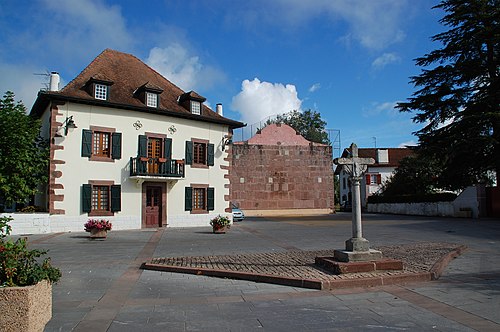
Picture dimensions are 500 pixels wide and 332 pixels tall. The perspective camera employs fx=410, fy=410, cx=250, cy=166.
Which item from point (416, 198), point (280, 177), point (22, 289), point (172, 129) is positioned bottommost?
point (22, 289)

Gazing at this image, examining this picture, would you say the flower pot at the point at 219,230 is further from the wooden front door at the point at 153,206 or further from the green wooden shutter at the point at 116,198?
the green wooden shutter at the point at 116,198

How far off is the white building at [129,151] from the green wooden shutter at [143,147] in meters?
0.05

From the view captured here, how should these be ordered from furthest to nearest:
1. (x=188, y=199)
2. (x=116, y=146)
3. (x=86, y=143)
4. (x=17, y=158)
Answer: (x=188, y=199) < (x=116, y=146) < (x=86, y=143) < (x=17, y=158)

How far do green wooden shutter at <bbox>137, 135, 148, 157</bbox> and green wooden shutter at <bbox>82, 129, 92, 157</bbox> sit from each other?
2.56 meters

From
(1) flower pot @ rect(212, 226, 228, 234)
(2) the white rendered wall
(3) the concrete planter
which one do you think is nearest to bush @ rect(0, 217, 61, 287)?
(3) the concrete planter

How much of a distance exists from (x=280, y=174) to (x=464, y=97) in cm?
1660

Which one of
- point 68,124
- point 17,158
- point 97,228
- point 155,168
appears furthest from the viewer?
point 155,168

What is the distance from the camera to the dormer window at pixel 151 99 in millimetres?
22922

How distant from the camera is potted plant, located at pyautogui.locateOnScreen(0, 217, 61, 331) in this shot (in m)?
4.19

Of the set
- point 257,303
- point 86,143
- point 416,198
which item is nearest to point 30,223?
point 86,143

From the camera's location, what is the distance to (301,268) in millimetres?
8773

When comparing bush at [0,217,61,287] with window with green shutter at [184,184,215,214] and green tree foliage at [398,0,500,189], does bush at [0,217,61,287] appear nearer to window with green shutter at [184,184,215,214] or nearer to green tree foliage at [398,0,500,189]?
window with green shutter at [184,184,215,214]

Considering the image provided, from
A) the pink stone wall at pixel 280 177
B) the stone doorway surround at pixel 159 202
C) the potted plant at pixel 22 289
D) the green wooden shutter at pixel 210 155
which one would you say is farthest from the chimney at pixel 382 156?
the potted plant at pixel 22 289

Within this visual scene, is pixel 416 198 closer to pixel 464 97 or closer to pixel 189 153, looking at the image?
pixel 464 97
